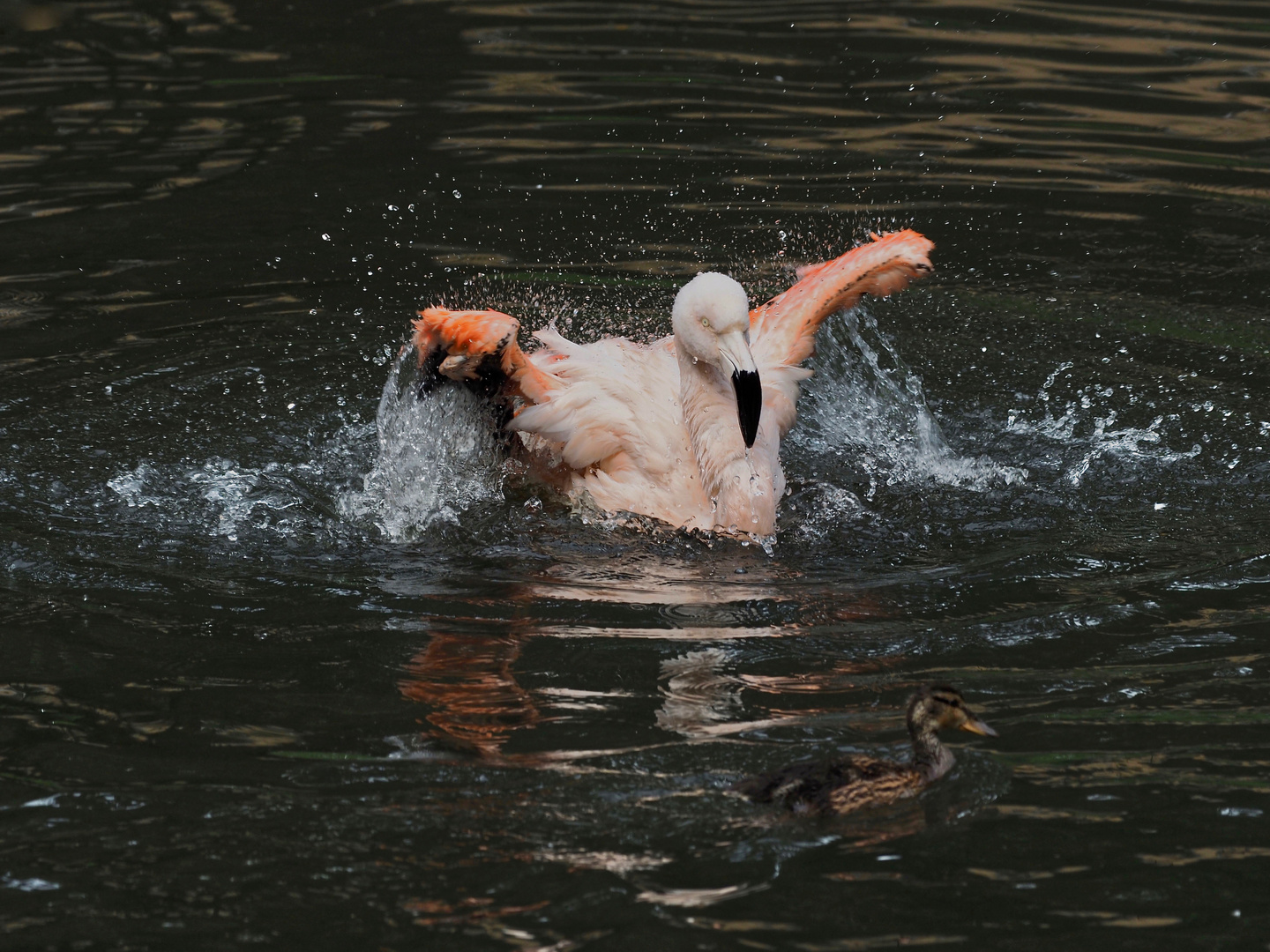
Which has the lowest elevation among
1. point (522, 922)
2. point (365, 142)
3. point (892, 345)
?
point (522, 922)

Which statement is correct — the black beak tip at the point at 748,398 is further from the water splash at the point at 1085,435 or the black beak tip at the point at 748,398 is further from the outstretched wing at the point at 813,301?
the water splash at the point at 1085,435

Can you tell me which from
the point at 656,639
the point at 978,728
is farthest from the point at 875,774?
the point at 656,639

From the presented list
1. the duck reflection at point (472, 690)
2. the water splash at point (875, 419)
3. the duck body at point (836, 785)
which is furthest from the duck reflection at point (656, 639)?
the water splash at point (875, 419)

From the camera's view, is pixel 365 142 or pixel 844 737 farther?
pixel 365 142

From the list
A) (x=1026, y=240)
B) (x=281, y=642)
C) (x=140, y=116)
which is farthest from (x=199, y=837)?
(x=140, y=116)

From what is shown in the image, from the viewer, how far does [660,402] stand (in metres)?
6.67

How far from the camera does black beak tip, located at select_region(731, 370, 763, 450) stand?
238 inches

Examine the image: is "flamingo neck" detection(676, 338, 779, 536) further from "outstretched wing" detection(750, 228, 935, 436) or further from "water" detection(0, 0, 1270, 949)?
"outstretched wing" detection(750, 228, 935, 436)

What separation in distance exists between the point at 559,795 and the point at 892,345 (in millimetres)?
4792

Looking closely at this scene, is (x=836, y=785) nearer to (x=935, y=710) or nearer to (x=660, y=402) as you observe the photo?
(x=935, y=710)

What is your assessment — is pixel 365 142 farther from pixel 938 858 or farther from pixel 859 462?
pixel 938 858

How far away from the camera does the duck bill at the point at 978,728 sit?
14.2 feet

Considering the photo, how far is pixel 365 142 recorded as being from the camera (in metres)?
11.0

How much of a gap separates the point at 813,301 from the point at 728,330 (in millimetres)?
1091
